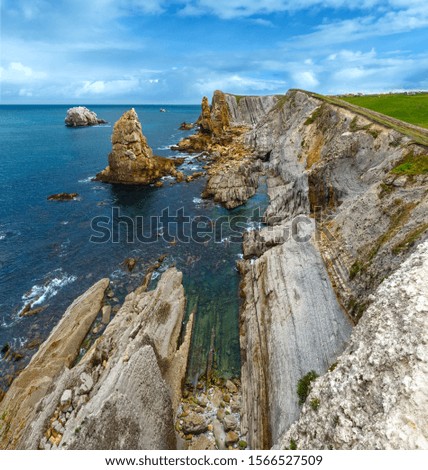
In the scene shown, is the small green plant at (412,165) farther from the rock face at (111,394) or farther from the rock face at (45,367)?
the rock face at (45,367)

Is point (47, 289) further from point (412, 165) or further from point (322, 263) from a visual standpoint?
Answer: point (412, 165)

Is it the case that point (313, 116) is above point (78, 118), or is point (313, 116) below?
above

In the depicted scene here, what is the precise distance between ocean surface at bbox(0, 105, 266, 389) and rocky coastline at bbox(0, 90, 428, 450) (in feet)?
5.99

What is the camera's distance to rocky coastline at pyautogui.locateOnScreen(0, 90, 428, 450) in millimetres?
11789

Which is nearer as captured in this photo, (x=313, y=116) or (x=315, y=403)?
(x=315, y=403)

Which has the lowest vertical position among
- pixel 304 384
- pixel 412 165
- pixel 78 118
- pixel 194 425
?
pixel 194 425

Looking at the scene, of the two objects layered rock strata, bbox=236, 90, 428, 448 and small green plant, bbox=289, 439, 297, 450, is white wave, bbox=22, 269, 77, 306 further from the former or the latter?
small green plant, bbox=289, 439, 297, 450

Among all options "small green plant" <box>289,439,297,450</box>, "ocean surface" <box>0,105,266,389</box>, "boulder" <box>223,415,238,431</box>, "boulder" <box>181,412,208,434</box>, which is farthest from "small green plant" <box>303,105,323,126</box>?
"small green plant" <box>289,439,297,450</box>

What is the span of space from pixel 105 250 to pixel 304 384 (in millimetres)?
32510

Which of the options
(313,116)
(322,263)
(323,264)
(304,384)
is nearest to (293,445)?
(304,384)

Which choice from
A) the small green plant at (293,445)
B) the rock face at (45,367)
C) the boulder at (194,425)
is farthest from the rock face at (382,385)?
the rock face at (45,367)

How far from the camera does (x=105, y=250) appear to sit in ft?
137

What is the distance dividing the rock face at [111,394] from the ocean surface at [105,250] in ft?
9.32

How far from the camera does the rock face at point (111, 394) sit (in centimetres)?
1578
